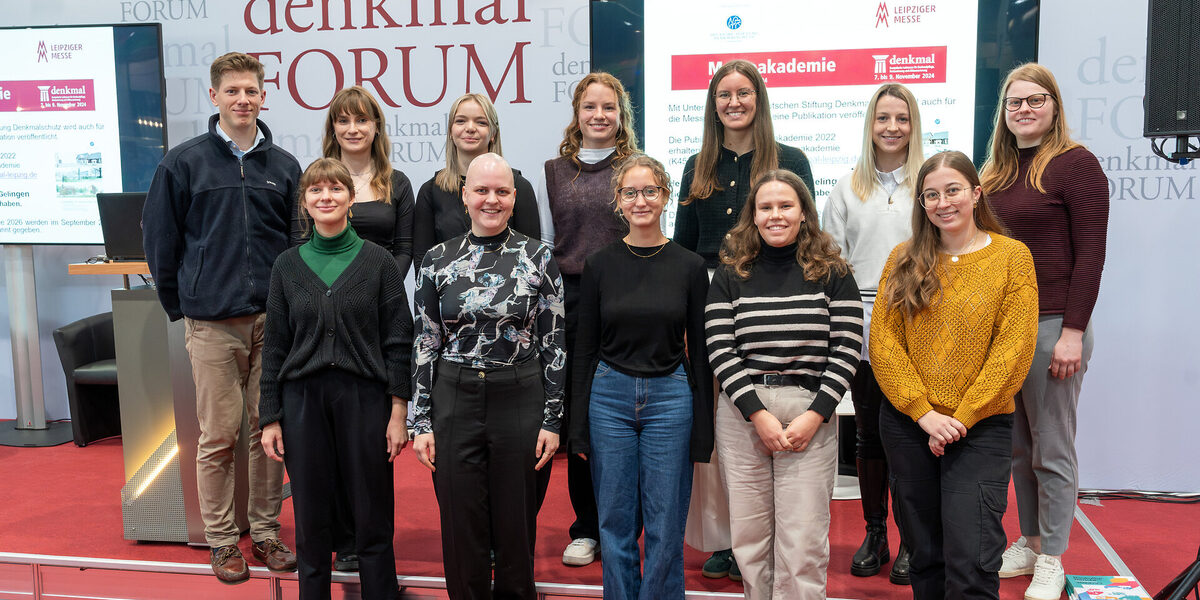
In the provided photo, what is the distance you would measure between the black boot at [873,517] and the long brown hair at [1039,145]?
0.97 meters

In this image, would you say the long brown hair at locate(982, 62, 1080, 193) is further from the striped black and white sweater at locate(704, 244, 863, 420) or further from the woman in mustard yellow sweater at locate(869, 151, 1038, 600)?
the striped black and white sweater at locate(704, 244, 863, 420)

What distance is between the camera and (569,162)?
2.87 m

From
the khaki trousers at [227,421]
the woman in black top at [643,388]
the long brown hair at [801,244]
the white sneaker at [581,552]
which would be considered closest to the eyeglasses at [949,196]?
the long brown hair at [801,244]

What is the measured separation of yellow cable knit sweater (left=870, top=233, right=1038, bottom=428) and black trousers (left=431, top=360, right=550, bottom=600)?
98 centimetres

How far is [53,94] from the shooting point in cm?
446

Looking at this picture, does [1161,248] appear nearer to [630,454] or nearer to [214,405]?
[630,454]

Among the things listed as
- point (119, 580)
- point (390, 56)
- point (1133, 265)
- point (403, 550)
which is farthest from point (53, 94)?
point (1133, 265)

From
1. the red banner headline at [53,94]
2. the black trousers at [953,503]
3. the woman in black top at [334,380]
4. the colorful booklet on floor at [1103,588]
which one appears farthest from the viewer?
the red banner headline at [53,94]

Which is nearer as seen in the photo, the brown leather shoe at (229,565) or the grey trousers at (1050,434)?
the grey trousers at (1050,434)

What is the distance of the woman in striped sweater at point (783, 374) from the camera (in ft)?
7.22

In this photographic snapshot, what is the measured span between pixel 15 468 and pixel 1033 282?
4586 millimetres

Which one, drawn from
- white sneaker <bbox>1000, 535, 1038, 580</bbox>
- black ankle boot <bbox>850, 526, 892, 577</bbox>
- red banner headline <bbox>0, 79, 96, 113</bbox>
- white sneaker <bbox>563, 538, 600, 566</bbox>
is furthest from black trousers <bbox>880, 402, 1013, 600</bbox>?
red banner headline <bbox>0, 79, 96, 113</bbox>

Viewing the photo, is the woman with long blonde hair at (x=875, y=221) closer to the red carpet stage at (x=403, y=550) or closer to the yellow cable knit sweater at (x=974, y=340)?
the red carpet stage at (x=403, y=550)

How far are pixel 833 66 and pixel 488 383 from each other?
2.42 m
